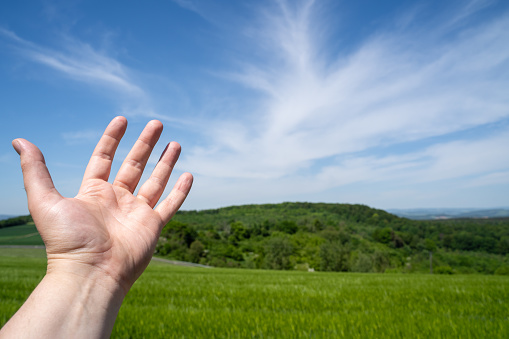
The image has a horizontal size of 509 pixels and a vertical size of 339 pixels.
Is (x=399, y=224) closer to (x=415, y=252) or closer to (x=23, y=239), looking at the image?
(x=415, y=252)

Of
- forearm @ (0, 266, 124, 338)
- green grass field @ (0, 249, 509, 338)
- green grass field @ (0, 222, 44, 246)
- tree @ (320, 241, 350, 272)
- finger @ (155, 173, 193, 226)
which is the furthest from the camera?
tree @ (320, 241, 350, 272)

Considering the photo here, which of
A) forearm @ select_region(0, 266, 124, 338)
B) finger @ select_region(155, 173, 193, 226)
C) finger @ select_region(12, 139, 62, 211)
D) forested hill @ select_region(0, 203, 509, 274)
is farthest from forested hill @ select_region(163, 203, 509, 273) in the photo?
finger @ select_region(12, 139, 62, 211)

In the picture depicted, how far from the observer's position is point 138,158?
105 inches

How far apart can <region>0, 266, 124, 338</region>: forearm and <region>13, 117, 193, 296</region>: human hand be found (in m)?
0.04

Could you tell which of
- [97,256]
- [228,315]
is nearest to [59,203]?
[97,256]

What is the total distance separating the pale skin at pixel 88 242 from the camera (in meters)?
1.47

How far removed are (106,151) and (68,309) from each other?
1.37m

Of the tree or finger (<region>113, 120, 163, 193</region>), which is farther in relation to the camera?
the tree

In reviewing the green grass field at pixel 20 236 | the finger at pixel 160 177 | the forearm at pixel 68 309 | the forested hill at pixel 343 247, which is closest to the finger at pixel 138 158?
the finger at pixel 160 177

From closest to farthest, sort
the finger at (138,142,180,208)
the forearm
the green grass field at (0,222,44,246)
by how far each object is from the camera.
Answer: the forearm → the finger at (138,142,180,208) → the green grass field at (0,222,44,246)

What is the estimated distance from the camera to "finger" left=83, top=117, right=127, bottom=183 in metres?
2.48

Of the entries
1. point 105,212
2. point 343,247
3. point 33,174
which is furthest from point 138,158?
point 343,247

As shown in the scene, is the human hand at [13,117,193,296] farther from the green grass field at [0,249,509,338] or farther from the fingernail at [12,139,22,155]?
the green grass field at [0,249,509,338]

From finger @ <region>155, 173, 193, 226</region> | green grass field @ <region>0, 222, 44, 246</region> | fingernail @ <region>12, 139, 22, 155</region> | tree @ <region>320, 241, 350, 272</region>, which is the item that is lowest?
tree @ <region>320, 241, 350, 272</region>
